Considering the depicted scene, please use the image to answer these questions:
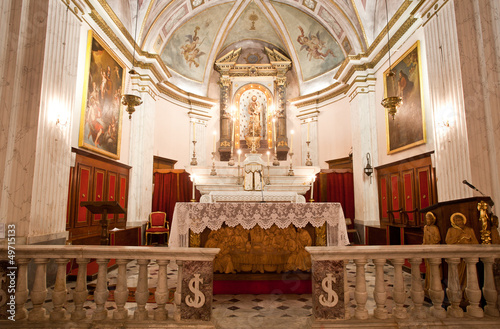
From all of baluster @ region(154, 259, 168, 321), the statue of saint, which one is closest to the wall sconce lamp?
the statue of saint

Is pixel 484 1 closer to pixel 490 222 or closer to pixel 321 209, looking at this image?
pixel 490 222

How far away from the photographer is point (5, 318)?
8.67 ft

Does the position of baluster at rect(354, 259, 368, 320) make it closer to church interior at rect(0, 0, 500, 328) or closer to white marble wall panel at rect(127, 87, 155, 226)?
church interior at rect(0, 0, 500, 328)

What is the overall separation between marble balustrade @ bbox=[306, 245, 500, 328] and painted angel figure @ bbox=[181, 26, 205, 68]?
10736 mm

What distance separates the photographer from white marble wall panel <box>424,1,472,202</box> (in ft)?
16.7

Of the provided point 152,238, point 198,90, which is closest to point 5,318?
point 152,238

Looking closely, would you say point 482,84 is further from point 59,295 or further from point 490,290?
point 59,295

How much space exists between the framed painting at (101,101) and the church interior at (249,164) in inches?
2.0

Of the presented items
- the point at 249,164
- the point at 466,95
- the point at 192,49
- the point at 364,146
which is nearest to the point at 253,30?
the point at 192,49

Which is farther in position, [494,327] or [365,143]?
[365,143]

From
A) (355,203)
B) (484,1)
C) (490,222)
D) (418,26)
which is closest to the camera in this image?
(490,222)

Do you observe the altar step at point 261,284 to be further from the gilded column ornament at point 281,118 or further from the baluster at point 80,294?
the gilded column ornament at point 281,118

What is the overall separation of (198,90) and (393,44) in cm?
722

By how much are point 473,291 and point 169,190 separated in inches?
350
